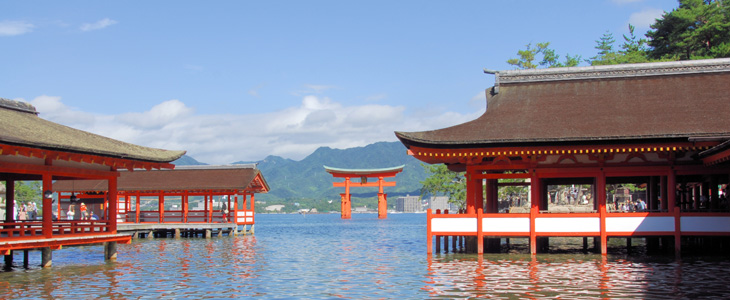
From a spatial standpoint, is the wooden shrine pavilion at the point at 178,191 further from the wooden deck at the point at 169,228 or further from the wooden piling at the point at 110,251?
the wooden piling at the point at 110,251

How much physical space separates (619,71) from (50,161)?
21.5 m

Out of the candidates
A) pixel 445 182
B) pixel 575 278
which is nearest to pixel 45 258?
pixel 575 278

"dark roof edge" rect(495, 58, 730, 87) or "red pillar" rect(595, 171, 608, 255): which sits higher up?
"dark roof edge" rect(495, 58, 730, 87)

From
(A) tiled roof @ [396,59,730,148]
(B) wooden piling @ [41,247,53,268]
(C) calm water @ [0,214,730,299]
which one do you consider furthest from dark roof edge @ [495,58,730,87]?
(B) wooden piling @ [41,247,53,268]

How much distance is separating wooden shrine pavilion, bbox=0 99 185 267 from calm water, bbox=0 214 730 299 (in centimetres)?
103

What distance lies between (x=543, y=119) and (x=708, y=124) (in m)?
5.52

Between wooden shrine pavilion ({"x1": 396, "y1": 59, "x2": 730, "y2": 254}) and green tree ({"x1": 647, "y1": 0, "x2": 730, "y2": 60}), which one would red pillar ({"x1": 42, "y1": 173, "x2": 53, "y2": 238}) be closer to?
wooden shrine pavilion ({"x1": 396, "y1": 59, "x2": 730, "y2": 254})

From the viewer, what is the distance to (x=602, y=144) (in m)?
24.8

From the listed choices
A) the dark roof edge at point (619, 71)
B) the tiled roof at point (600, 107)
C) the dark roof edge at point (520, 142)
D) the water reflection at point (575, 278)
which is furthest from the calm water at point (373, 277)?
the dark roof edge at point (619, 71)

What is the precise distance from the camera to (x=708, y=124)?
24688mm

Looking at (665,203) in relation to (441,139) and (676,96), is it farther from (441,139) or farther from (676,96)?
(441,139)

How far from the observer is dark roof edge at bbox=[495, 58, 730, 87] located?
94.2 ft

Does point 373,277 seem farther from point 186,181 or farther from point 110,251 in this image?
point 186,181

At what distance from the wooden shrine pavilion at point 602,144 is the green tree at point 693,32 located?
2539 centimetres
